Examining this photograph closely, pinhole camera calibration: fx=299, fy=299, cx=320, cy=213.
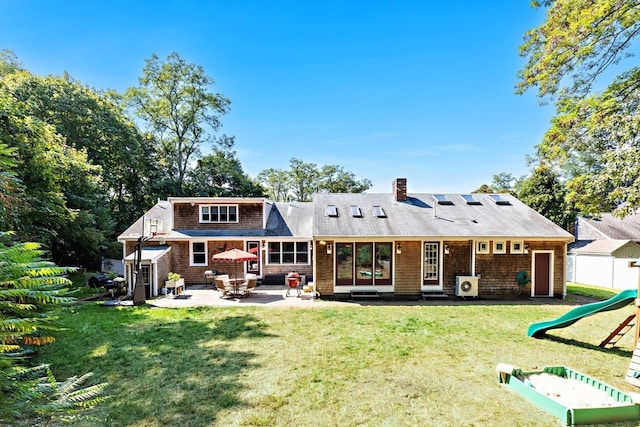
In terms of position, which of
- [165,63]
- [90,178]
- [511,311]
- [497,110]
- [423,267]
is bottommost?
[511,311]

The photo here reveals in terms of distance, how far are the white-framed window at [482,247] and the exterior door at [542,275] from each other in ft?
6.98

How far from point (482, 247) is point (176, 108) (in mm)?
28057

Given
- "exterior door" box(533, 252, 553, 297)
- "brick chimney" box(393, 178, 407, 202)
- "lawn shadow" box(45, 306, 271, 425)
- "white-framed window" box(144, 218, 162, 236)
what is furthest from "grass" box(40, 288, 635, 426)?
"brick chimney" box(393, 178, 407, 202)

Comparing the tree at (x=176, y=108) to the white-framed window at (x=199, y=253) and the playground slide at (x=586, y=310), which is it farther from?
the playground slide at (x=586, y=310)

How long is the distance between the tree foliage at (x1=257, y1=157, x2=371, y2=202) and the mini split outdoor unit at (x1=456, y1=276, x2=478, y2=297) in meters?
27.7

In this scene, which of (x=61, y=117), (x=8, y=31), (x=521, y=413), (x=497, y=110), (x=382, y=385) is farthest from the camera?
(x=61, y=117)

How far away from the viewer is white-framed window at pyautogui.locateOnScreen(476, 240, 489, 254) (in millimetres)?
12844

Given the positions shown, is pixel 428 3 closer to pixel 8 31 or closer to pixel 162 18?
pixel 162 18

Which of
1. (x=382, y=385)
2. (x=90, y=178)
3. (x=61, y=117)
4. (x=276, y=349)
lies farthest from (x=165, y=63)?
(x=382, y=385)

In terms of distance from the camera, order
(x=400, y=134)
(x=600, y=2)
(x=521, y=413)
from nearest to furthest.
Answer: (x=521, y=413) → (x=600, y=2) → (x=400, y=134)

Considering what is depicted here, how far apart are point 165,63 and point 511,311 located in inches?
1244

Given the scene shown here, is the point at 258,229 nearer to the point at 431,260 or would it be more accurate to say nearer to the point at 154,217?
the point at 154,217

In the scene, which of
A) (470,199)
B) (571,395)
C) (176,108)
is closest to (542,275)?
(470,199)

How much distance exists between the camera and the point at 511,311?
34.6ft
